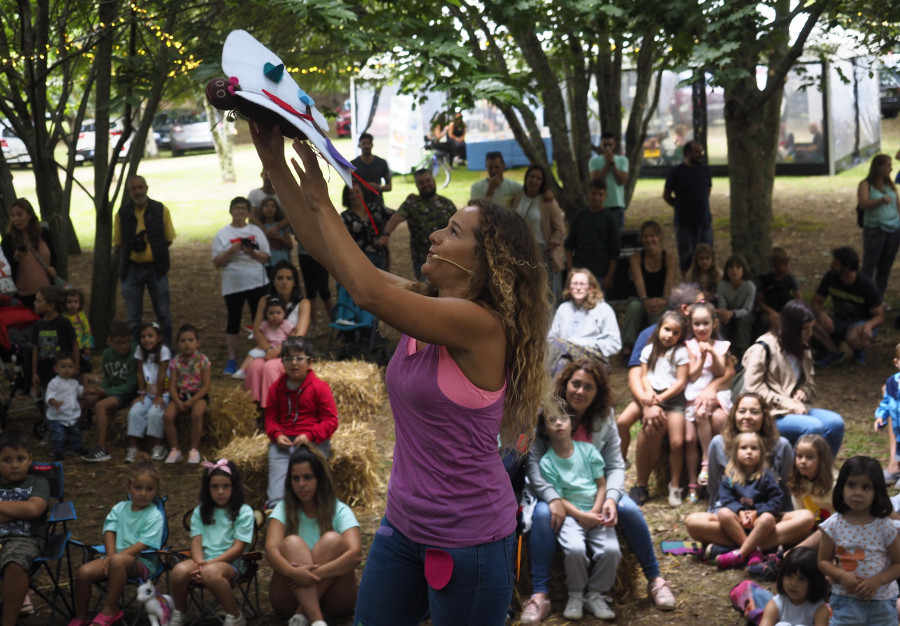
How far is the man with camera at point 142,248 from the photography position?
8320mm

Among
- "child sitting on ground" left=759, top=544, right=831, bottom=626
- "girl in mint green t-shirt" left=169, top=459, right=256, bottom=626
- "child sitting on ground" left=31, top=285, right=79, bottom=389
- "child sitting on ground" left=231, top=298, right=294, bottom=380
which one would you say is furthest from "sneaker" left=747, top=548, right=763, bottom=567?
"child sitting on ground" left=31, top=285, right=79, bottom=389

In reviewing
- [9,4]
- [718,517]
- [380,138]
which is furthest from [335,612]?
[380,138]

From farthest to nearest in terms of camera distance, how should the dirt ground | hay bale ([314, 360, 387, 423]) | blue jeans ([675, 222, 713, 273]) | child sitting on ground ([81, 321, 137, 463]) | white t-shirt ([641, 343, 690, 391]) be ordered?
blue jeans ([675, 222, 713, 273]) → hay bale ([314, 360, 387, 423]) → child sitting on ground ([81, 321, 137, 463]) → white t-shirt ([641, 343, 690, 391]) → the dirt ground

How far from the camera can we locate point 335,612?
461 centimetres

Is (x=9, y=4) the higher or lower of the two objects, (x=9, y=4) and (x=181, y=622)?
the higher

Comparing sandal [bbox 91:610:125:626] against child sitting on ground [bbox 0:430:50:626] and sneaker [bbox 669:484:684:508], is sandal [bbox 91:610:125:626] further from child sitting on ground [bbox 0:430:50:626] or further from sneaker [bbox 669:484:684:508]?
sneaker [bbox 669:484:684:508]

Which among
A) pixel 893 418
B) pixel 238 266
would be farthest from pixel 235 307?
pixel 893 418

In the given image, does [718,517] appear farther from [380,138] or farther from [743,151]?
[380,138]

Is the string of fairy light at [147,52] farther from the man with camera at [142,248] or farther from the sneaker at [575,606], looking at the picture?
the sneaker at [575,606]

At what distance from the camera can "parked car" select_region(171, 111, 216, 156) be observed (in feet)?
103

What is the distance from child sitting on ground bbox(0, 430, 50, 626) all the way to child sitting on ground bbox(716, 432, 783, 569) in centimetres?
329

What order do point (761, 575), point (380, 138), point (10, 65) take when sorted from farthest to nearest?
point (380, 138)
point (10, 65)
point (761, 575)

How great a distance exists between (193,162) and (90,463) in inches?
931

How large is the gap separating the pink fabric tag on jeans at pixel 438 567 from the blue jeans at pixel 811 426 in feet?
13.1
